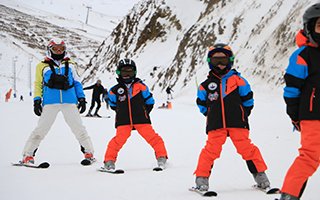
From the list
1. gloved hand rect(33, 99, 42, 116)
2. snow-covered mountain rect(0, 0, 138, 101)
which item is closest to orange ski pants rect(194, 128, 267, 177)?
gloved hand rect(33, 99, 42, 116)

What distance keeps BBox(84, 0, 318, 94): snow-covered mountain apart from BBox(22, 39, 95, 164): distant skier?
476 inches

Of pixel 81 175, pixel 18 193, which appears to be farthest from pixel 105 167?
pixel 18 193

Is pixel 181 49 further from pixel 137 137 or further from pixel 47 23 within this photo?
pixel 47 23

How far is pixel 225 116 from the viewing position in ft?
15.6

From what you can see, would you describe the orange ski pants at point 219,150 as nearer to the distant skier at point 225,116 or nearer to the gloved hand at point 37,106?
the distant skier at point 225,116

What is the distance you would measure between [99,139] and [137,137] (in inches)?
37.0

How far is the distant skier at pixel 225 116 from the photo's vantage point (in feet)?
15.6

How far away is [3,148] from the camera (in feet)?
28.4

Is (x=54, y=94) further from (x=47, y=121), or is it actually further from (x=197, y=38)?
(x=197, y=38)

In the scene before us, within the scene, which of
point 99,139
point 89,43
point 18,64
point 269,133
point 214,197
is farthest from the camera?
point 89,43

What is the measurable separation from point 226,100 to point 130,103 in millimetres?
2052

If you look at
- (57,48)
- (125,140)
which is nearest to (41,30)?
(57,48)

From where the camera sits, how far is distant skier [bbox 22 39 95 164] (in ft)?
22.3

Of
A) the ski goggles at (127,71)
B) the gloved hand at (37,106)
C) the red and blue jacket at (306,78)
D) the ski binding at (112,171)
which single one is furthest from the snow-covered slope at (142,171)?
the ski goggles at (127,71)
